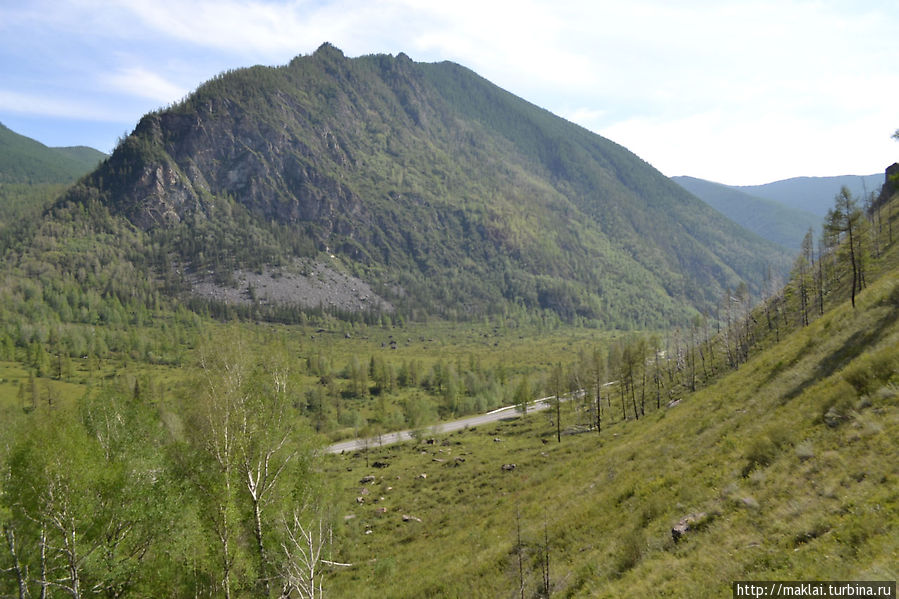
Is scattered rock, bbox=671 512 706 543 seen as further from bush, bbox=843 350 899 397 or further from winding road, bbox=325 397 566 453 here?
winding road, bbox=325 397 566 453

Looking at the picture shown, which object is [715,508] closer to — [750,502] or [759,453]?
[750,502]

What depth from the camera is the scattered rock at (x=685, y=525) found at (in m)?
16.1

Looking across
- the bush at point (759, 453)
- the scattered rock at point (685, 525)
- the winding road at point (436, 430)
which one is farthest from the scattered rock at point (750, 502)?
the winding road at point (436, 430)

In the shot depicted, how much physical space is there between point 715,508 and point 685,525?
1.40 metres

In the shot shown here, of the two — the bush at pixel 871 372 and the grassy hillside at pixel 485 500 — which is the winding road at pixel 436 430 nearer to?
the grassy hillside at pixel 485 500

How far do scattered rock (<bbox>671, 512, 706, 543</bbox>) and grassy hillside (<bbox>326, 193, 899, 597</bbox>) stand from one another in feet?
0.47

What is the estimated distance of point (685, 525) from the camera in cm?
1634

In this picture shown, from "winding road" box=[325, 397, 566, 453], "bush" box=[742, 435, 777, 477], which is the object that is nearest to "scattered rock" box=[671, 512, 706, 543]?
"bush" box=[742, 435, 777, 477]

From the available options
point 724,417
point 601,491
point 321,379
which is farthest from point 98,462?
point 321,379

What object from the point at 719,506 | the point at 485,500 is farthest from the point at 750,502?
the point at 485,500

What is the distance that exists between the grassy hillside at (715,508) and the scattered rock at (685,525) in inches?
5.7

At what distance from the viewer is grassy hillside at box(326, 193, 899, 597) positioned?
12.2 metres

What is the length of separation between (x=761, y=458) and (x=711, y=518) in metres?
4.49

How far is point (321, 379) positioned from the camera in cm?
17725
